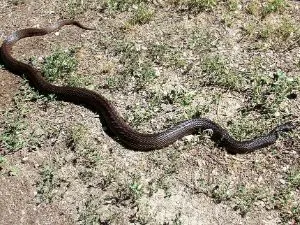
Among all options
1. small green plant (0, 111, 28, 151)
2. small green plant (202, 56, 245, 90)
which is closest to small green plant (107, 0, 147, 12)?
small green plant (202, 56, 245, 90)

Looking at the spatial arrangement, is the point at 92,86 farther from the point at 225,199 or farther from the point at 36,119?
the point at 225,199

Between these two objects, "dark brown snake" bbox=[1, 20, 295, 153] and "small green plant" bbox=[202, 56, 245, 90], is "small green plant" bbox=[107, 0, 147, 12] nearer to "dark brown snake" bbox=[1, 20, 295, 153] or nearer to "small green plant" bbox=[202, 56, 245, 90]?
"small green plant" bbox=[202, 56, 245, 90]

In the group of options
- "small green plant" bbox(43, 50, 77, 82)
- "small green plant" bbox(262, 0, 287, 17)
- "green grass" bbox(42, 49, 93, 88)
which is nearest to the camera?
"green grass" bbox(42, 49, 93, 88)

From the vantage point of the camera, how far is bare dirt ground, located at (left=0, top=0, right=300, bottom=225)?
24.7 feet

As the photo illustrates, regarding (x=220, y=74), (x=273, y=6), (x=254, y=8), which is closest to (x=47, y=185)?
(x=220, y=74)

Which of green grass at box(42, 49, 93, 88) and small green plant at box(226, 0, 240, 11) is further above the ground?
small green plant at box(226, 0, 240, 11)

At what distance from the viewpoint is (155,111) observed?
29.3ft

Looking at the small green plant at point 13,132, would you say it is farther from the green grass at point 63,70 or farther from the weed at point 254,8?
the weed at point 254,8

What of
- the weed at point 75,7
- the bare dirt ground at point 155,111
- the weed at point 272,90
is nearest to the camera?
the bare dirt ground at point 155,111

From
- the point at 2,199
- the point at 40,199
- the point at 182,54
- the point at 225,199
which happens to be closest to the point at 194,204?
the point at 225,199

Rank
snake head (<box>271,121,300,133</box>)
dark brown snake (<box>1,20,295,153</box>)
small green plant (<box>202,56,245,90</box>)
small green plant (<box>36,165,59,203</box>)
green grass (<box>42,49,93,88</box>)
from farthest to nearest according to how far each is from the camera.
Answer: green grass (<box>42,49,93,88</box>), small green plant (<box>202,56,245,90</box>), snake head (<box>271,121,300,133</box>), dark brown snake (<box>1,20,295,153</box>), small green plant (<box>36,165,59,203</box>)

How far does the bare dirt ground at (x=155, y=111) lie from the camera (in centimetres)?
754

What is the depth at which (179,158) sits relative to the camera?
26.8 ft

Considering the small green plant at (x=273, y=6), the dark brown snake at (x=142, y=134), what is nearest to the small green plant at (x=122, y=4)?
the small green plant at (x=273, y=6)
